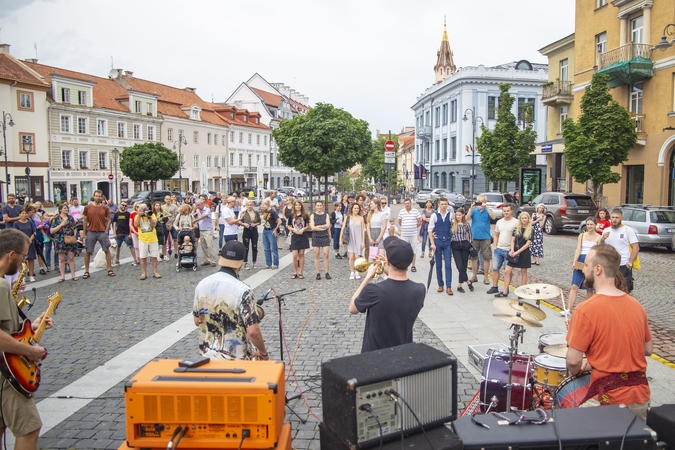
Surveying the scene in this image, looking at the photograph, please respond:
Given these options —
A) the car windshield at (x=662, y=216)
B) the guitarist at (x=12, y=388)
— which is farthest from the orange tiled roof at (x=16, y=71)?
the guitarist at (x=12, y=388)

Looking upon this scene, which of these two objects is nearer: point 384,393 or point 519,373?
point 384,393

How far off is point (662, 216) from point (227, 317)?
17.1 meters

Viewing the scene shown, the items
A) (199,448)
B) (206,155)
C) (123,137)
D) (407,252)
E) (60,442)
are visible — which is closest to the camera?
(199,448)

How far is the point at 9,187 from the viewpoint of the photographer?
39000 millimetres

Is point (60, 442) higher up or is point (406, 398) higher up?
point (406, 398)

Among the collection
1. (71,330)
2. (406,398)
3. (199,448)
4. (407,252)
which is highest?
(407,252)

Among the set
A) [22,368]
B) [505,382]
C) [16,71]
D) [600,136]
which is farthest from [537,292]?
[16,71]

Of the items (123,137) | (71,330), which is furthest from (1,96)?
(71,330)

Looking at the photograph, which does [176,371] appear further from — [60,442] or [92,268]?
[92,268]

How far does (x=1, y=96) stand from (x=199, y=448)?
1773 inches

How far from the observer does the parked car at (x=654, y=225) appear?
53.9 ft

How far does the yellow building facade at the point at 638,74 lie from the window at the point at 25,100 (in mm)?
39645

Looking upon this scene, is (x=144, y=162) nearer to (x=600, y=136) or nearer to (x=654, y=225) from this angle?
(x=600, y=136)

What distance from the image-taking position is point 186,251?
13.4 metres
